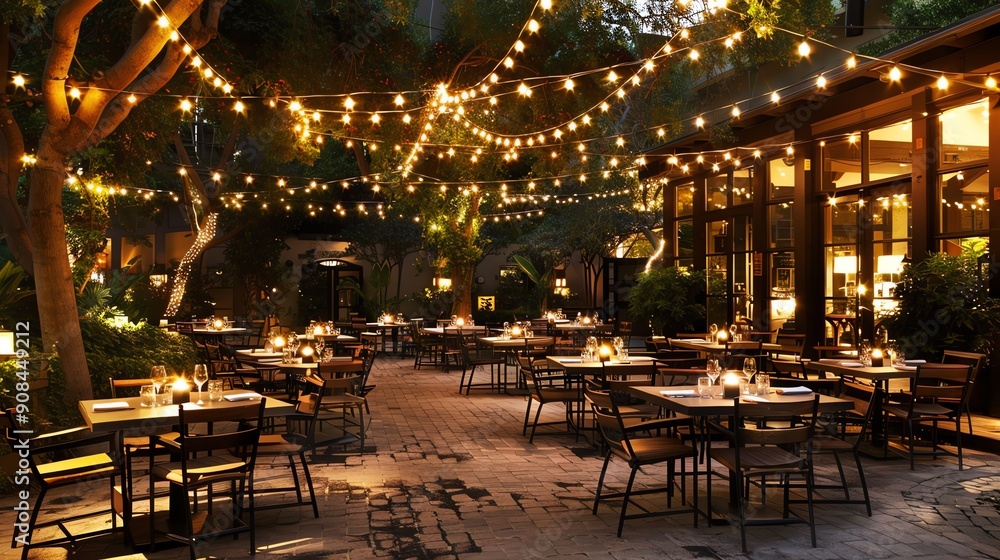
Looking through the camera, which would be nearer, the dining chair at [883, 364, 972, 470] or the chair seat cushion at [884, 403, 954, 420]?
the dining chair at [883, 364, 972, 470]

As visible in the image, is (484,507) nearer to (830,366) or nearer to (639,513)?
(639,513)

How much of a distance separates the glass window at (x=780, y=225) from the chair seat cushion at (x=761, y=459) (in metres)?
7.79

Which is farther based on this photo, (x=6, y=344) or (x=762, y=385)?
(x=6, y=344)

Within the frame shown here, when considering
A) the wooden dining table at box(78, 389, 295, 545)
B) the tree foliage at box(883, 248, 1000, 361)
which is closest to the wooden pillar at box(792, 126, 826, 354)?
the tree foliage at box(883, 248, 1000, 361)

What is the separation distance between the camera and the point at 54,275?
6.86 m

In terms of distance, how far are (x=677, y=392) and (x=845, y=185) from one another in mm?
6958

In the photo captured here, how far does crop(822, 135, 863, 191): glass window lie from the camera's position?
36.1 feet

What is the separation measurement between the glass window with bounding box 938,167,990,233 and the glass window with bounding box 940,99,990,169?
16 cm

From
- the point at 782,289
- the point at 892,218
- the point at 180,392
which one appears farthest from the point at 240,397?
the point at 782,289

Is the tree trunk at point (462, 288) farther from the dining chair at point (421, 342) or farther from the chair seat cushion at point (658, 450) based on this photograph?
the chair seat cushion at point (658, 450)

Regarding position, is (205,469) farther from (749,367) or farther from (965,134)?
(965,134)

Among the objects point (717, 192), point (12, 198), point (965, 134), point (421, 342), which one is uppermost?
point (717, 192)

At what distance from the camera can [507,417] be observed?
9.34 m

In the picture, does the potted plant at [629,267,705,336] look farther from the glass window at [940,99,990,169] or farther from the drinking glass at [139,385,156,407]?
the drinking glass at [139,385,156,407]
